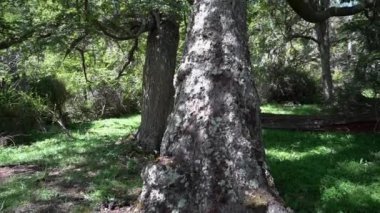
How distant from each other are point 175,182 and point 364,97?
9760 mm

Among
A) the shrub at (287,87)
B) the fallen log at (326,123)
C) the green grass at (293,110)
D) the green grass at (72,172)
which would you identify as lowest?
the green grass at (72,172)

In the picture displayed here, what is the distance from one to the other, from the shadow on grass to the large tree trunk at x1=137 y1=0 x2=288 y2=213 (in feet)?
6.96

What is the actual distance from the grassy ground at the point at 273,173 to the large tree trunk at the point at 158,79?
616 mm

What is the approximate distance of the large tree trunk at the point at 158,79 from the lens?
34.7 ft

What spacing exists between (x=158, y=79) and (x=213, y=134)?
19.3 ft

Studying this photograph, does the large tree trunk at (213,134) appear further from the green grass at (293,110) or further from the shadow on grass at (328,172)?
the green grass at (293,110)

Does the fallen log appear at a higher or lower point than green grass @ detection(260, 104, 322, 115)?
higher

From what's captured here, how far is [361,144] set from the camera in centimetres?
1016

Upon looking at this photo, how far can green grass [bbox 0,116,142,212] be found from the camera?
7.51m

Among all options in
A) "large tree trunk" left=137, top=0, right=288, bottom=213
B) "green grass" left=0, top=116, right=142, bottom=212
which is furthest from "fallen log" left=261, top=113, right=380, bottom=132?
"large tree trunk" left=137, top=0, right=288, bottom=213

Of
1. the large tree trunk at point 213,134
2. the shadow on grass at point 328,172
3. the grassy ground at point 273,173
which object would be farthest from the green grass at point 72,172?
the large tree trunk at point 213,134

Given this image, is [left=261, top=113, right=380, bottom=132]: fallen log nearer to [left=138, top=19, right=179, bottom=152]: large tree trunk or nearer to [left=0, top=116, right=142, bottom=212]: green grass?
[left=138, top=19, right=179, bottom=152]: large tree trunk

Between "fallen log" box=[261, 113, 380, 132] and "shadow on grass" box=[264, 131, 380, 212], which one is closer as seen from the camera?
"shadow on grass" box=[264, 131, 380, 212]

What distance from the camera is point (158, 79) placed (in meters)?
10.6
